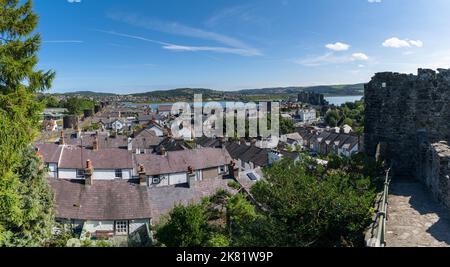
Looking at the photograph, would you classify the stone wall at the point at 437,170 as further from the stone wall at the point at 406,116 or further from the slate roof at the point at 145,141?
the slate roof at the point at 145,141

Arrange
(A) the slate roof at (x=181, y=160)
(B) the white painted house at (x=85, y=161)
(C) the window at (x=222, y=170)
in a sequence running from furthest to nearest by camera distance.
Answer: (C) the window at (x=222, y=170) → (B) the white painted house at (x=85, y=161) → (A) the slate roof at (x=181, y=160)

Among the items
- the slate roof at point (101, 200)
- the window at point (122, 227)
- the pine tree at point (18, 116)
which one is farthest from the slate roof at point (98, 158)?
the pine tree at point (18, 116)

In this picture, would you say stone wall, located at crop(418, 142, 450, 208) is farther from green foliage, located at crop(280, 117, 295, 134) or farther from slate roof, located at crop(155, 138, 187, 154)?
green foliage, located at crop(280, 117, 295, 134)

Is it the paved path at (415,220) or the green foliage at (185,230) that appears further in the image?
the green foliage at (185,230)

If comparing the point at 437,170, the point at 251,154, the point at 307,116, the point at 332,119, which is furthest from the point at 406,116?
the point at 307,116

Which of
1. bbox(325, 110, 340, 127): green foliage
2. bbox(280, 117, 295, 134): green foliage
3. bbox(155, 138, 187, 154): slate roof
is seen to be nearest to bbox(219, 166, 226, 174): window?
bbox(155, 138, 187, 154): slate roof

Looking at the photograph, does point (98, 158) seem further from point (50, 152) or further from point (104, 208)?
point (104, 208)
